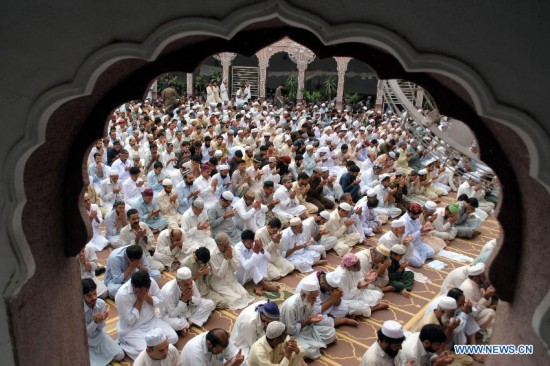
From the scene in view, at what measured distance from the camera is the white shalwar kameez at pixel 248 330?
459 cm

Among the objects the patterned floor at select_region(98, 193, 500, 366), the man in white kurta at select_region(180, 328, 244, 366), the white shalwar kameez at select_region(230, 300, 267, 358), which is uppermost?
the man in white kurta at select_region(180, 328, 244, 366)

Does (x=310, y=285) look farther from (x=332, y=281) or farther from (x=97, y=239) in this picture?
(x=97, y=239)

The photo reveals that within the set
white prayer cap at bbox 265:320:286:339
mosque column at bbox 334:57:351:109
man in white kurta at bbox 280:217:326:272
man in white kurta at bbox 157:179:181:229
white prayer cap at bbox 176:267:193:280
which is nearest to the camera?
white prayer cap at bbox 265:320:286:339

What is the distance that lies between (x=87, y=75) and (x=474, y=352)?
4.97 meters

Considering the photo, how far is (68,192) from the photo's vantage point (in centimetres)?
299

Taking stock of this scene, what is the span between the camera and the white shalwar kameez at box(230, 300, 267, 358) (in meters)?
4.59

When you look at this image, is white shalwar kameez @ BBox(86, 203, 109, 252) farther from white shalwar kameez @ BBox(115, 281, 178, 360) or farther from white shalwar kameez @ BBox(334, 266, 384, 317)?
white shalwar kameez @ BBox(334, 266, 384, 317)

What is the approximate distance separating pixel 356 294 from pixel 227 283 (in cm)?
179

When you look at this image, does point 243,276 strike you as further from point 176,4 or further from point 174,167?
point 174,167

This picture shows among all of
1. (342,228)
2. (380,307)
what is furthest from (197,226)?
(380,307)

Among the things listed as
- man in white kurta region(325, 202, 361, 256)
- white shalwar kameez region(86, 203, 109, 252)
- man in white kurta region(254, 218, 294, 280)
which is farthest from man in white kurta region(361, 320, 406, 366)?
white shalwar kameez region(86, 203, 109, 252)

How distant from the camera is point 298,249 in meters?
7.09

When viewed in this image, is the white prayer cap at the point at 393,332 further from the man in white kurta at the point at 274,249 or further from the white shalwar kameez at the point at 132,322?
the man in white kurta at the point at 274,249

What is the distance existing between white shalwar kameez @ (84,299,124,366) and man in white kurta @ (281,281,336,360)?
1923mm
